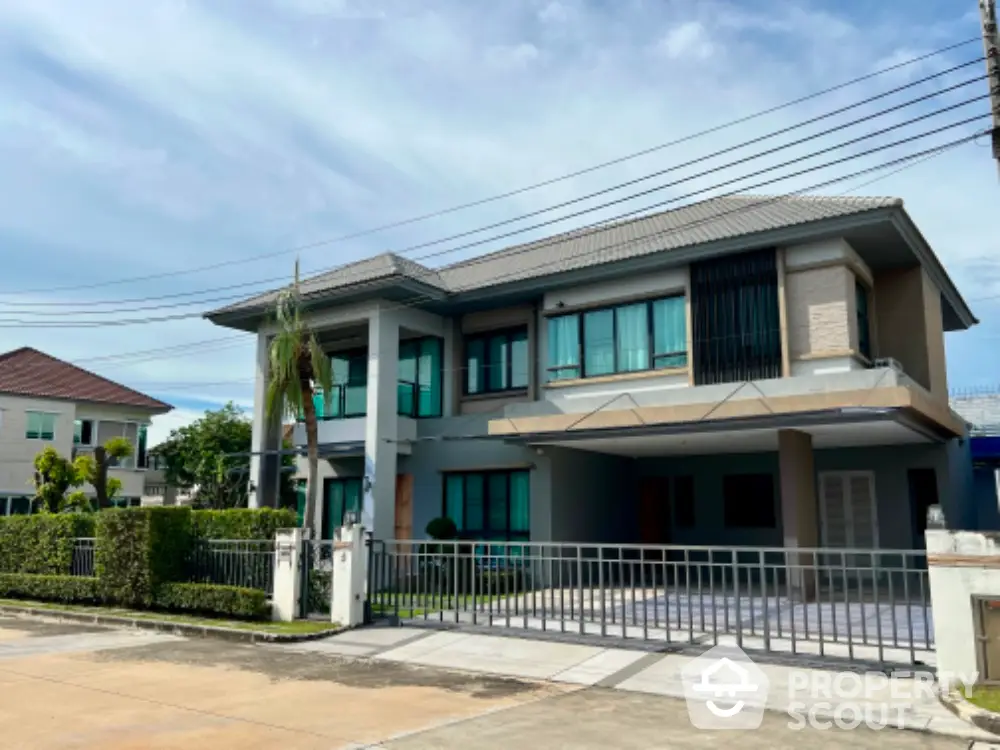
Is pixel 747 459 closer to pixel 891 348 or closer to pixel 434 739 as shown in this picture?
pixel 891 348

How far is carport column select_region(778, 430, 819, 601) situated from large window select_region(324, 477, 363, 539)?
1108 centimetres

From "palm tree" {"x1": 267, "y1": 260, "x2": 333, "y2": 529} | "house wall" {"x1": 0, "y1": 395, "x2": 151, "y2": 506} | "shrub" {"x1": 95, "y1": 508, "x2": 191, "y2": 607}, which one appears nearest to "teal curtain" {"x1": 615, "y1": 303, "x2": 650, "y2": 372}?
"palm tree" {"x1": 267, "y1": 260, "x2": 333, "y2": 529}

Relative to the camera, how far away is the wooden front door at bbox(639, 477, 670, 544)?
71.2ft

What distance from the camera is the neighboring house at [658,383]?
1597 cm

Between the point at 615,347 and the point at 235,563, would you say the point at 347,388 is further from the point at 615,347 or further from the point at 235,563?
the point at 235,563

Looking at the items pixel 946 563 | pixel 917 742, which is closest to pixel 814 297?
pixel 946 563

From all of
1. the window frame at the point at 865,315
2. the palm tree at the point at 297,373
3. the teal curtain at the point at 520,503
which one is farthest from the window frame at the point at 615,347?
the palm tree at the point at 297,373

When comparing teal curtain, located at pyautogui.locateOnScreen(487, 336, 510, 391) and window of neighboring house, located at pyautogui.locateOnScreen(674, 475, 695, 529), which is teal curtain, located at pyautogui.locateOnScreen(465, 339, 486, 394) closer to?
teal curtain, located at pyautogui.locateOnScreen(487, 336, 510, 391)

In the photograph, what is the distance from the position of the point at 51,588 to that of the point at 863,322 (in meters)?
18.1

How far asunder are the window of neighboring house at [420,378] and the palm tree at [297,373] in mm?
3188

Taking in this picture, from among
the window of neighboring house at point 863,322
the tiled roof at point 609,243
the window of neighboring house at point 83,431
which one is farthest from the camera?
the window of neighboring house at point 83,431

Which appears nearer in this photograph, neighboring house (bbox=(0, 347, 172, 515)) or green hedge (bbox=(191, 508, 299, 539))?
green hedge (bbox=(191, 508, 299, 539))

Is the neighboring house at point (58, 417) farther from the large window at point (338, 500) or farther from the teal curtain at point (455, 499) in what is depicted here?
the teal curtain at point (455, 499)

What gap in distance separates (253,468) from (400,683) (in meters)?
13.4
